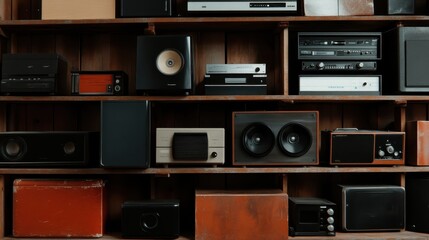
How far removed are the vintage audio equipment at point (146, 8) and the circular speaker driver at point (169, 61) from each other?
225mm

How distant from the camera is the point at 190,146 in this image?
2.16 meters

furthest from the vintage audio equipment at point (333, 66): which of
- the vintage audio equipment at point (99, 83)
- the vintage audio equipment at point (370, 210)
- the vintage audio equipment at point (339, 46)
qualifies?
the vintage audio equipment at point (99, 83)

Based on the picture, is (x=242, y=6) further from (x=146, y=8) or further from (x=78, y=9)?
(x=78, y=9)

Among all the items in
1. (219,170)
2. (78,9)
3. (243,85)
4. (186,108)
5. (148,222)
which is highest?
(78,9)

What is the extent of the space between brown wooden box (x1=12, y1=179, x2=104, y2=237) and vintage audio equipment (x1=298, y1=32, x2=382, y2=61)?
4.28 feet

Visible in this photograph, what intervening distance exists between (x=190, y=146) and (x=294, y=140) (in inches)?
21.7

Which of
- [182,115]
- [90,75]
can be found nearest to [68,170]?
[90,75]

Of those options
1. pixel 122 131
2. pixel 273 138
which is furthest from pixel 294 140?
pixel 122 131

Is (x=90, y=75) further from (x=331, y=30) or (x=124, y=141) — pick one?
(x=331, y=30)

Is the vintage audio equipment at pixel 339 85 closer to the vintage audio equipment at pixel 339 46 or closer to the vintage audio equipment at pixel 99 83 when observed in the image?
the vintage audio equipment at pixel 339 46

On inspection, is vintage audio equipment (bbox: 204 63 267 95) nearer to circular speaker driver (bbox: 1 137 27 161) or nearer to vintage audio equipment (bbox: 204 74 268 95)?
vintage audio equipment (bbox: 204 74 268 95)

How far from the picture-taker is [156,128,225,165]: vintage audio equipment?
2.16 meters

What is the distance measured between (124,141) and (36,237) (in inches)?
27.6

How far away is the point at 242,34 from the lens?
251 centimetres
